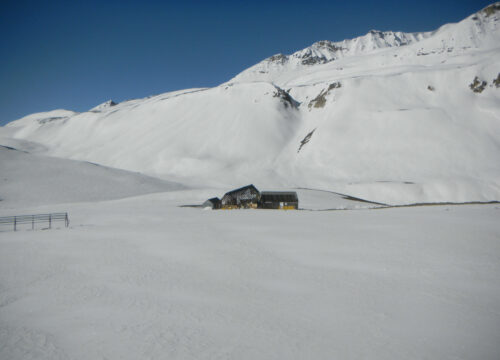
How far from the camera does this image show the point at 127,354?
699 cm

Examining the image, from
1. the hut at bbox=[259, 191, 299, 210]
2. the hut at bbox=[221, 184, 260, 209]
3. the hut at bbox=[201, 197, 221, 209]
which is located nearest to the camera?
the hut at bbox=[259, 191, 299, 210]

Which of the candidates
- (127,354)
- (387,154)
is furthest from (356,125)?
(127,354)

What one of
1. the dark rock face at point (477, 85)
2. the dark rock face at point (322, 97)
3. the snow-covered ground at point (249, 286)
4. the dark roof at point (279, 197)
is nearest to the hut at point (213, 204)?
the dark roof at point (279, 197)

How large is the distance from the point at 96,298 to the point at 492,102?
11661 cm

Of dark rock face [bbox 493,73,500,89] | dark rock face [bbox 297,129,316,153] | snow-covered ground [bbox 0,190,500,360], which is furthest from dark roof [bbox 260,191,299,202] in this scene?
dark rock face [bbox 493,73,500,89]

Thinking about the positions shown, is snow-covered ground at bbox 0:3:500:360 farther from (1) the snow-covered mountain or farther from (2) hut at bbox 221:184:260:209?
(1) the snow-covered mountain

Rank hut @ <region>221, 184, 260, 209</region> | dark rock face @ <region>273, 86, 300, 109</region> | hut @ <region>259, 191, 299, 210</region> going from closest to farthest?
hut @ <region>259, 191, 299, 210</region> < hut @ <region>221, 184, 260, 209</region> < dark rock face @ <region>273, 86, 300, 109</region>

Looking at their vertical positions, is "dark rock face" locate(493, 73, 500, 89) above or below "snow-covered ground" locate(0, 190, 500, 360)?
above

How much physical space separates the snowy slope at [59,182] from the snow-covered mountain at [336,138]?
59.1 feet

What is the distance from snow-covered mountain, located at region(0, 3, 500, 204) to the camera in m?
76.5

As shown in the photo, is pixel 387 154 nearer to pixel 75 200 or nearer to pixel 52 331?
pixel 75 200

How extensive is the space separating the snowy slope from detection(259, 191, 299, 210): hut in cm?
3172

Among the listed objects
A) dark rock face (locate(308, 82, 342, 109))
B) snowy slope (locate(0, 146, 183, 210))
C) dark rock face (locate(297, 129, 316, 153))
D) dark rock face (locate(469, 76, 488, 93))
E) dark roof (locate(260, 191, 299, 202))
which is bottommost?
dark roof (locate(260, 191, 299, 202))

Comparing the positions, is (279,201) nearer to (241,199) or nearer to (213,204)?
(241,199)
